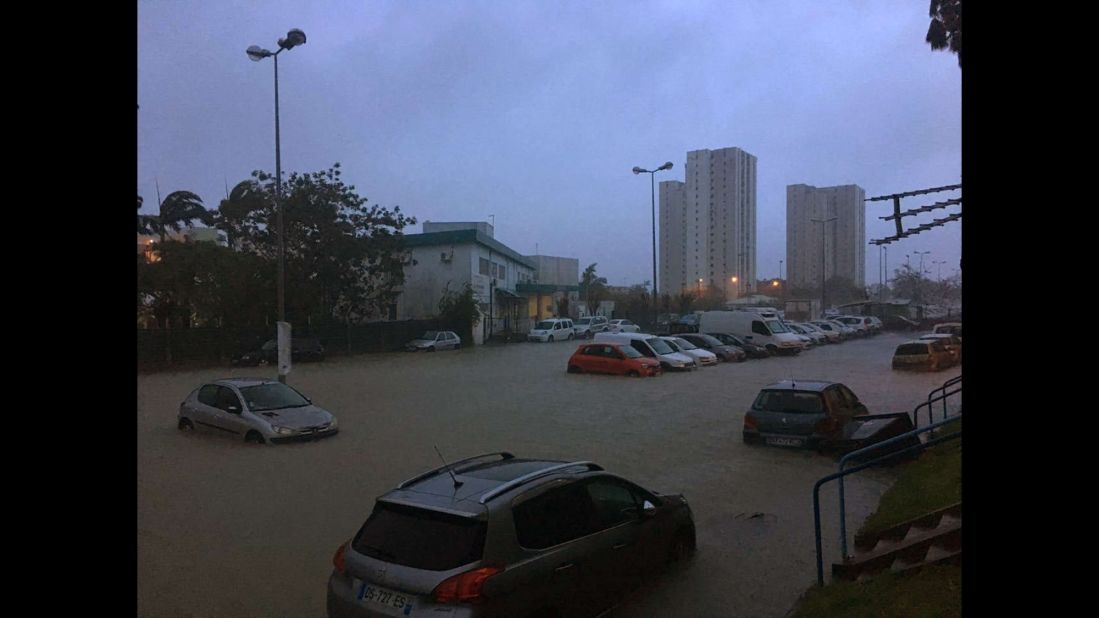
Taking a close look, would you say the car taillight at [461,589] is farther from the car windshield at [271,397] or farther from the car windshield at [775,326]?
the car windshield at [775,326]

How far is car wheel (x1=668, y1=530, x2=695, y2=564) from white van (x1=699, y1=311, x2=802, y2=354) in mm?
25364

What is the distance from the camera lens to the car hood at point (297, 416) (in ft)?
36.4

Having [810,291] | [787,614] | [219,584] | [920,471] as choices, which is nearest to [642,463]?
[920,471]

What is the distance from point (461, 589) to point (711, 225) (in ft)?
146

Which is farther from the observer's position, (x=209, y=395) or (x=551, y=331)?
(x=551, y=331)

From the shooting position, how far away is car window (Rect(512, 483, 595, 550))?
4.20m

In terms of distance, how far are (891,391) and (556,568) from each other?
17.5 m

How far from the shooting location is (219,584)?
5.78 meters

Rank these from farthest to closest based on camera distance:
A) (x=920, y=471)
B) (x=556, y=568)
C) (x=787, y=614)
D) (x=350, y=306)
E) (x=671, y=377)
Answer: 1. (x=350, y=306)
2. (x=671, y=377)
3. (x=920, y=471)
4. (x=787, y=614)
5. (x=556, y=568)

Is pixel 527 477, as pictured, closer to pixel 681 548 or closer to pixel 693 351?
pixel 681 548

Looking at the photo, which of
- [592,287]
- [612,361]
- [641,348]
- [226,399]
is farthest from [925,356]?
[592,287]

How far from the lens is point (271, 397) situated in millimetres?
11773

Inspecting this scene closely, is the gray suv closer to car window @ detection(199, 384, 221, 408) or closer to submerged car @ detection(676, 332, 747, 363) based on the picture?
car window @ detection(199, 384, 221, 408)

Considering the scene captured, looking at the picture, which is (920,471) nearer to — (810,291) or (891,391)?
(891,391)
